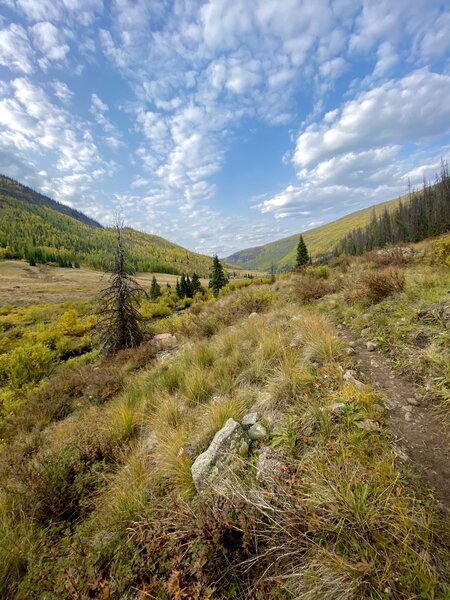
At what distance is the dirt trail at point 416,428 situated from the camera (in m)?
2.13

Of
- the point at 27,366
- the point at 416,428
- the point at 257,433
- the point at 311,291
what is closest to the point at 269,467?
the point at 257,433

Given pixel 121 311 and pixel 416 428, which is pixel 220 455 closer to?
pixel 416 428

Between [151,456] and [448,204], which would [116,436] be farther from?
[448,204]

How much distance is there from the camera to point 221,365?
16.8 ft

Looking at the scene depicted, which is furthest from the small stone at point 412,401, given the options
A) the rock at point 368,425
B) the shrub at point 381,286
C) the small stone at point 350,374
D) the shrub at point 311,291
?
the shrub at point 311,291

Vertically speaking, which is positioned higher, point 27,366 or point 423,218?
point 423,218

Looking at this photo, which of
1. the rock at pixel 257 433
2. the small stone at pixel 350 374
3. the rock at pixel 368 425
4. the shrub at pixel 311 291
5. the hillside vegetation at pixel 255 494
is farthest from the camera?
the shrub at pixel 311 291

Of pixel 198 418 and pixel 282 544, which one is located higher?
pixel 282 544

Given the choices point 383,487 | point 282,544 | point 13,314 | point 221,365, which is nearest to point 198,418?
point 221,365

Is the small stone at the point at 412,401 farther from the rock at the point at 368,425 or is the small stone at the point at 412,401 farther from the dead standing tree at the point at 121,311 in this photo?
the dead standing tree at the point at 121,311

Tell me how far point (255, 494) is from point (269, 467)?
311 mm

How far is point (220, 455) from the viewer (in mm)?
2760

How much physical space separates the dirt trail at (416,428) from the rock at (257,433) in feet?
4.60

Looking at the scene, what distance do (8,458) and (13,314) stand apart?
1611 inches
